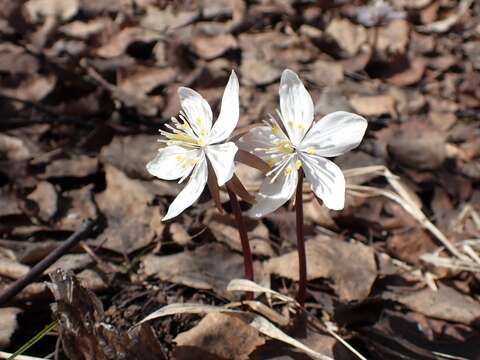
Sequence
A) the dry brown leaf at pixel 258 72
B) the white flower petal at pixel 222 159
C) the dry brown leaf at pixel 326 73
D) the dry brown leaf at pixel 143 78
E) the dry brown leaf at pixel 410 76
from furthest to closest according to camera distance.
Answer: the dry brown leaf at pixel 410 76 → the dry brown leaf at pixel 326 73 → the dry brown leaf at pixel 258 72 → the dry brown leaf at pixel 143 78 → the white flower petal at pixel 222 159

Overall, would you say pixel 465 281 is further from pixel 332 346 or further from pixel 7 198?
pixel 7 198

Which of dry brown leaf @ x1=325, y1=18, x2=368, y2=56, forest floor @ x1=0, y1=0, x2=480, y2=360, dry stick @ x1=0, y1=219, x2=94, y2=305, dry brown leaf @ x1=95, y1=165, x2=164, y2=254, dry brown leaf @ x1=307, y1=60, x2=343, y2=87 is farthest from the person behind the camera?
dry brown leaf @ x1=325, y1=18, x2=368, y2=56

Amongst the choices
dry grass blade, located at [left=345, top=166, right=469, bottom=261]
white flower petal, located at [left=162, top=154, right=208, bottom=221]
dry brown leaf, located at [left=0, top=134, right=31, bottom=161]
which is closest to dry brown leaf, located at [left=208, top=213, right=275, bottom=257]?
dry grass blade, located at [left=345, top=166, right=469, bottom=261]

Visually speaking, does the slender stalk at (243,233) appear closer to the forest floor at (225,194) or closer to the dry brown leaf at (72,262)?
the forest floor at (225,194)

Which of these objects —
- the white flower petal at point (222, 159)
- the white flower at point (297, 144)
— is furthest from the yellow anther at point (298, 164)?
the white flower petal at point (222, 159)

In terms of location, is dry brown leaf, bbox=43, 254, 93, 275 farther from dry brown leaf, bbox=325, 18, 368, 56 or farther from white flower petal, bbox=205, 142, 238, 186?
dry brown leaf, bbox=325, 18, 368, 56

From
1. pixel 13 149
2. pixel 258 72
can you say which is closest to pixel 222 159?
pixel 13 149

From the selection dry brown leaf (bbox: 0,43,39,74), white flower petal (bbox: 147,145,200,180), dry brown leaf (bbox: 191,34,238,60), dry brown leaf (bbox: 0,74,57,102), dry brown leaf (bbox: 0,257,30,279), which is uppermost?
white flower petal (bbox: 147,145,200,180)
